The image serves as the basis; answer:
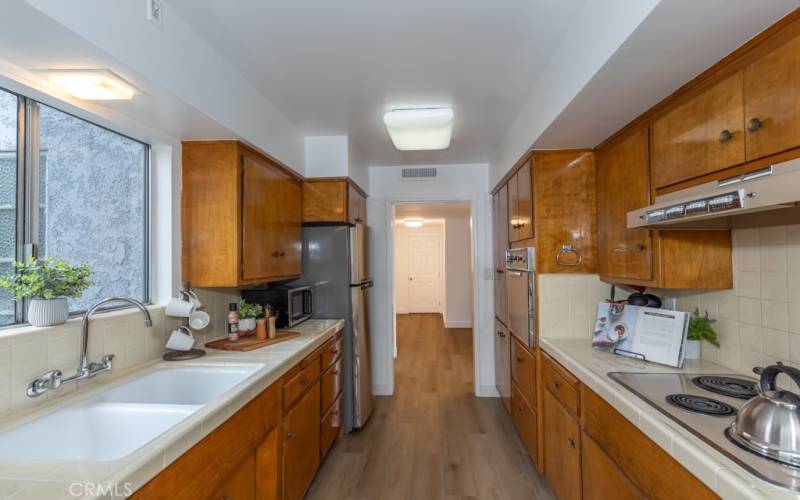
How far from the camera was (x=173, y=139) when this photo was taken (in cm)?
208

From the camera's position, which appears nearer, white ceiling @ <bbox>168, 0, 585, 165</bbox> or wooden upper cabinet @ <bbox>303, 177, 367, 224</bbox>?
white ceiling @ <bbox>168, 0, 585, 165</bbox>

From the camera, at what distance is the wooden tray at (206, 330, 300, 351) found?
2.11 m

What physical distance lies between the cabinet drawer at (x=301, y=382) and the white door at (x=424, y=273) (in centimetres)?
704

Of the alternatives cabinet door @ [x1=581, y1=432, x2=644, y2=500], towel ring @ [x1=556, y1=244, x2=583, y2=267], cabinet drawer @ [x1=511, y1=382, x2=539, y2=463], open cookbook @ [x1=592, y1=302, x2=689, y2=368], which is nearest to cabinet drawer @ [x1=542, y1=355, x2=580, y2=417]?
cabinet door @ [x1=581, y1=432, x2=644, y2=500]

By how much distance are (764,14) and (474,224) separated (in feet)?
9.45

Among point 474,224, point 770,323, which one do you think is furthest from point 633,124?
point 474,224

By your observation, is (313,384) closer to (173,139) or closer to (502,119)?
(173,139)

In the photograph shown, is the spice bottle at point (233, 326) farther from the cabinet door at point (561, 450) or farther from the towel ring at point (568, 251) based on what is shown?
the towel ring at point (568, 251)

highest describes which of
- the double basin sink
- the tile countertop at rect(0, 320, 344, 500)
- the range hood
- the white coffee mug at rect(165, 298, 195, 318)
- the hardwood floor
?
the range hood

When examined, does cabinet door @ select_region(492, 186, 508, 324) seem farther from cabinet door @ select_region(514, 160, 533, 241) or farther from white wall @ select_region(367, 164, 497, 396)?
cabinet door @ select_region(514, 160, 533, 241)

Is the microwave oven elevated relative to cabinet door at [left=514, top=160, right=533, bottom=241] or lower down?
lower down

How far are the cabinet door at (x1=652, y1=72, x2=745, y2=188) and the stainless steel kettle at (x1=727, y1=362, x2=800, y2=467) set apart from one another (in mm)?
729

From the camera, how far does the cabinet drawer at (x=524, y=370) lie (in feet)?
8.01

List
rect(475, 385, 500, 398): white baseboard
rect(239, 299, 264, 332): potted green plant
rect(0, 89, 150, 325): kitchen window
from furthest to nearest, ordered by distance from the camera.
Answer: rect(475, 385, 500, 398): white baseboard → rect(239, 299, 264, 332): potted green plant → rect(0, 89, 150, 325): kitchen window
